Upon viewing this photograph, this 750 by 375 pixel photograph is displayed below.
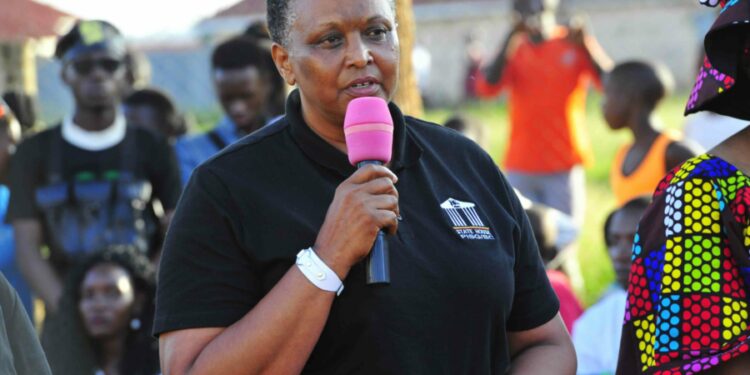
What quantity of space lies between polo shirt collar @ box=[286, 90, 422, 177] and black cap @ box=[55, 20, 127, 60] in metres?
4.30

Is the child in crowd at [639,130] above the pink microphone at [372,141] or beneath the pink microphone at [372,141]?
beneath

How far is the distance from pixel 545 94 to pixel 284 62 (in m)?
7.82

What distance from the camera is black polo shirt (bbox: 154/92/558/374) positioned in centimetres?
336

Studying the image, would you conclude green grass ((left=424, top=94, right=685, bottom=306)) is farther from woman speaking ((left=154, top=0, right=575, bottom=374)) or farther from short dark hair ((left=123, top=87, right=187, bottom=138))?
woman speaking ((left=154, top=0, right=575, bottom=374))

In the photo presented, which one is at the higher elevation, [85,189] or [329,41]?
[329,41]

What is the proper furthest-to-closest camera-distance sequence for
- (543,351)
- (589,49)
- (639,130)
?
(589,49)
(639,130)
(543,351)

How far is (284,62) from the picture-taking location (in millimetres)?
3666

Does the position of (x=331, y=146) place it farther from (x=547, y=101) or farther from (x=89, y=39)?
(x=547, y=101)

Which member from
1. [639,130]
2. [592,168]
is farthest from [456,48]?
[639,130]

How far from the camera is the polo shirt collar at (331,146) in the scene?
11.6ft

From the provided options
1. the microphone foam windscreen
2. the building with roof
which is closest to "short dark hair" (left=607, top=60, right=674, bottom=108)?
the building with roof

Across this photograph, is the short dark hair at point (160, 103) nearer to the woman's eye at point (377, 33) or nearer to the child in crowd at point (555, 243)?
the child in crowd at point (555, 243)

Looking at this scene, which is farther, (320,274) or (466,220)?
(466,220)

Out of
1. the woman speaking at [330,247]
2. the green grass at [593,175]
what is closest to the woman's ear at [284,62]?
the woman speaking at [330,247]
